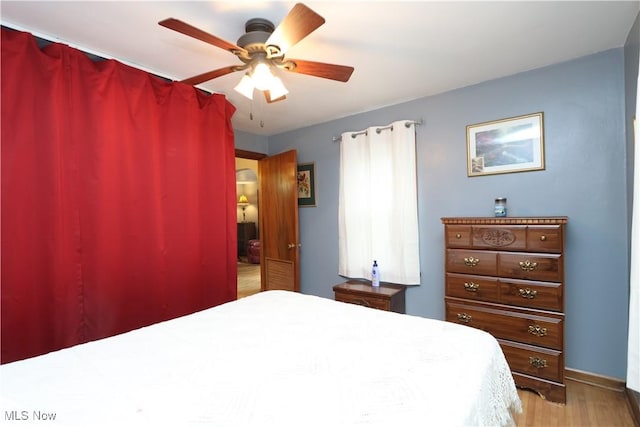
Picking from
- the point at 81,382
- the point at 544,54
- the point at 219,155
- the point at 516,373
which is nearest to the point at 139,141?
the point at 219,155

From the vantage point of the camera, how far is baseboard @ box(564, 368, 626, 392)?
2.18 metres

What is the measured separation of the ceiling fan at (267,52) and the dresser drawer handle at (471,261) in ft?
5.33

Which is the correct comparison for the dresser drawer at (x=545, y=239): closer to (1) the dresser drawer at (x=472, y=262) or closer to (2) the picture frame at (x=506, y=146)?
(1) the dresser drawer at (x=472, y=262)

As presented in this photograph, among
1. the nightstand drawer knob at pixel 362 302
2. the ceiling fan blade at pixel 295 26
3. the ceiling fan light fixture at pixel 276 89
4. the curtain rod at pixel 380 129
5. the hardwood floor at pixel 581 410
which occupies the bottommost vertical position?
the hardwood floor at pixel 581 410

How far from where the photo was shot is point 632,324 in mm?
1449

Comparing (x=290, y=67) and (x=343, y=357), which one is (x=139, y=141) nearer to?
(x=290, y=67)

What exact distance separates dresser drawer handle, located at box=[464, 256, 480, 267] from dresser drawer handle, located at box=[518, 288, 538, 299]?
1.07 feet

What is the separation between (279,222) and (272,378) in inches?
116

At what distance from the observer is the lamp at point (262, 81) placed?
1.70 meters

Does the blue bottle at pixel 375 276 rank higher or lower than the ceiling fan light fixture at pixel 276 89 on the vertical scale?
lower

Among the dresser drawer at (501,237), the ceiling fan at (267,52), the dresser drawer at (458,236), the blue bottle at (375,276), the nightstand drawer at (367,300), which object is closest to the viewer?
the ceiling fan at (267,52)

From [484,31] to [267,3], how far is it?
52.1 inches

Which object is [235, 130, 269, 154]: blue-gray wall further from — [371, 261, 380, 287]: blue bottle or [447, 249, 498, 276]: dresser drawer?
[447, 249, 498, 276]: dresser drawer

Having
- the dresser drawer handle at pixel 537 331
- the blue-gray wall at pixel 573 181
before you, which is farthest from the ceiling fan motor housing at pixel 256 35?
the dresser drawer handle at pixel 537 331
